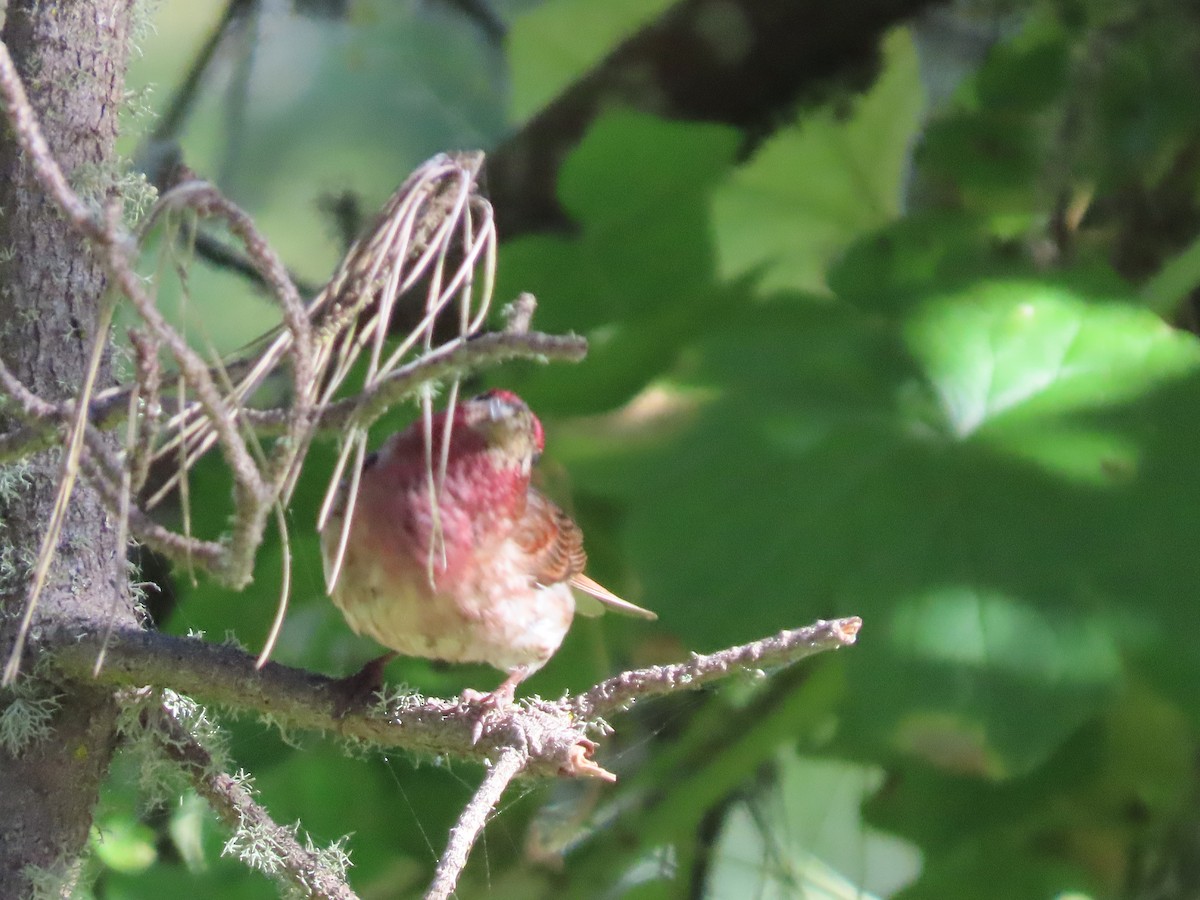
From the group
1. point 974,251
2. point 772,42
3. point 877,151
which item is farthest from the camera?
point 877,151

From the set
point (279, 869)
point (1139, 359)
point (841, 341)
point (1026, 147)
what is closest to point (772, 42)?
point (1026, 147)

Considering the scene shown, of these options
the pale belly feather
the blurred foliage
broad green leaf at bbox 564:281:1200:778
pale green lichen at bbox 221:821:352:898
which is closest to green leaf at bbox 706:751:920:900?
the blurred foliage

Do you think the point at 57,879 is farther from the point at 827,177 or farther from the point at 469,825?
the point at 827,177

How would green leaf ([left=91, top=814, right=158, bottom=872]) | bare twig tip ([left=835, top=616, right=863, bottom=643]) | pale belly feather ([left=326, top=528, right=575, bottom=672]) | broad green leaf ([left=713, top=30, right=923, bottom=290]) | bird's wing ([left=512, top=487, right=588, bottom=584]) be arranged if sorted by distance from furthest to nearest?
broad green leaf ([left=713, top=30, right=923, bottom=290]) < green leaf ([left=91, top=814, right=158, bottom=872]) < bird's wing ([left=512, top=487, right=588, bottom=584]) < pale belly feather ([left=326, top=528, right=575, bottom=672]) < bare twig tip ([left=835, top=616, right=863, bottom=643])

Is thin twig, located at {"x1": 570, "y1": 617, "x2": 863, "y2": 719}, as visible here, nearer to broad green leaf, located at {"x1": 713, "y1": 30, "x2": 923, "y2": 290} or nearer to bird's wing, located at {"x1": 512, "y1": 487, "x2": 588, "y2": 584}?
bird's wing, located at {"x1": 512, "y1": 487, "x2": 588, "y2": 584}

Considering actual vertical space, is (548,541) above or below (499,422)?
below

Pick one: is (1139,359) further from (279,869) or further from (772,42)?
(279,869)

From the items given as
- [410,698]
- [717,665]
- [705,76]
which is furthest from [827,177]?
[717,665]
